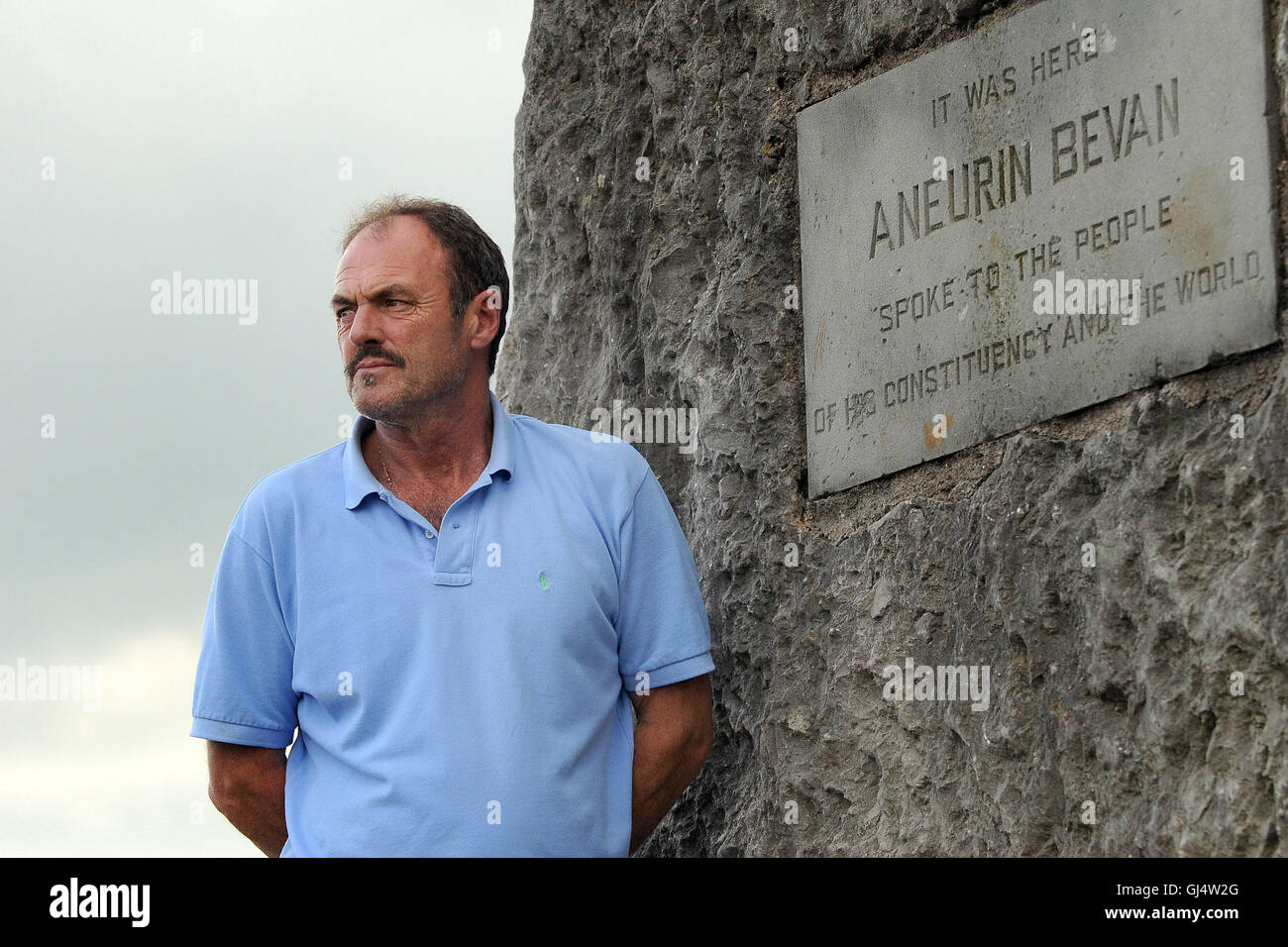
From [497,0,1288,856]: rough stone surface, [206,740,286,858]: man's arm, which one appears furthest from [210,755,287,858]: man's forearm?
[497,0,1288,856]: rough stone surface

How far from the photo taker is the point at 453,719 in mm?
3357

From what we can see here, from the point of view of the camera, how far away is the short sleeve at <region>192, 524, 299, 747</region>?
139 inches

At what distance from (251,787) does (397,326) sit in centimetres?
98

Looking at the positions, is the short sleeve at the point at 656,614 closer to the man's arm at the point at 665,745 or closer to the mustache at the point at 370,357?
the man's arm at the point at 665,745

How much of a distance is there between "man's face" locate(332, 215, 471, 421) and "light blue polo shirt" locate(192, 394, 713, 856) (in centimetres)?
16

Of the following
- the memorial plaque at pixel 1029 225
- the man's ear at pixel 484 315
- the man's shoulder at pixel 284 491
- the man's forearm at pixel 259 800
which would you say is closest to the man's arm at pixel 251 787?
the man's forearm at pixel 259 800

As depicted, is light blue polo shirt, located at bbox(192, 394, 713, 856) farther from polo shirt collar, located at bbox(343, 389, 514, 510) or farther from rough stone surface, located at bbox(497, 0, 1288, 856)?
rough stone surface, located at bbox(497, 0, 1288, 856)

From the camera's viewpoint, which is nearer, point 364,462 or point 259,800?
point 259,800

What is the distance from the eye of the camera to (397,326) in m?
3.66

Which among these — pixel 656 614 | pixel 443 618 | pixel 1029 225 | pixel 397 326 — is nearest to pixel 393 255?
pixel 397 326

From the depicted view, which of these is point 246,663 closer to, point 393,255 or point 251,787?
point 251,787

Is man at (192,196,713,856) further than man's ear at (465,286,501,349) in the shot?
No

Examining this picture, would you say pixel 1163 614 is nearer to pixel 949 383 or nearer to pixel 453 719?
pixel 949 383
